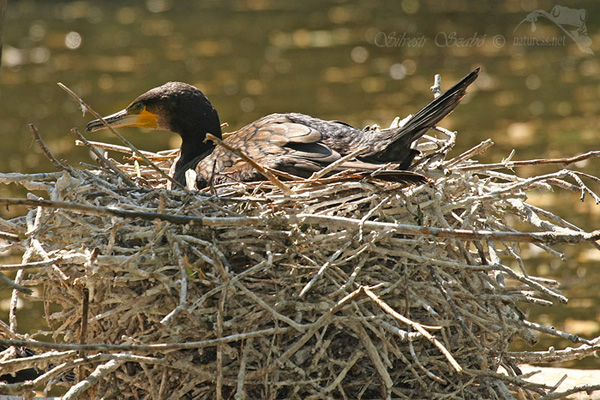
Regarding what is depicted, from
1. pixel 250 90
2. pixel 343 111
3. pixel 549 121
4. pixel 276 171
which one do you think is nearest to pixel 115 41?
pixel 250 90

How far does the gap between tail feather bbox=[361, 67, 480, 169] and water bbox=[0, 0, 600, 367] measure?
3.11 metres

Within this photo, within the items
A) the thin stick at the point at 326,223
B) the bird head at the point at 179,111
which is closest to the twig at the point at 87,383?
the thin stick at the point at 326,223

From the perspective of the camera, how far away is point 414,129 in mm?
3908

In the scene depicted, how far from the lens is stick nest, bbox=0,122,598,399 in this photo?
3465 mm

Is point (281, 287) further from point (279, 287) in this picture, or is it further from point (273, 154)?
point (273, 154)

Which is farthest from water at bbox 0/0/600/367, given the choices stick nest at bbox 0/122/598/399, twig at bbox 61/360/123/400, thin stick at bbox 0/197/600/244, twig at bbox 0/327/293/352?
twig at bbox 61/360/123/400

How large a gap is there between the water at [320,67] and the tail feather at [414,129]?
3109 mm

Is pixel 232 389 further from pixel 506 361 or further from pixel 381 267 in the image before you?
pixel 506 361

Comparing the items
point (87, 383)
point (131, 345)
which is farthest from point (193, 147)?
point (131, 345)

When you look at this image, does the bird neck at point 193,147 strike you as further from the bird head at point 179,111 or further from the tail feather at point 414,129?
the tail feather at point 414,129

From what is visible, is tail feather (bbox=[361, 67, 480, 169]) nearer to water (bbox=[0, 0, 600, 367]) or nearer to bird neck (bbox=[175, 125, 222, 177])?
bird neck (bbox=[175, 125, 222, 177])

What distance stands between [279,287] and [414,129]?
32.8 inches

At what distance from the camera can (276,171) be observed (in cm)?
376

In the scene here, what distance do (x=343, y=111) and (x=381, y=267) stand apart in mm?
7033
